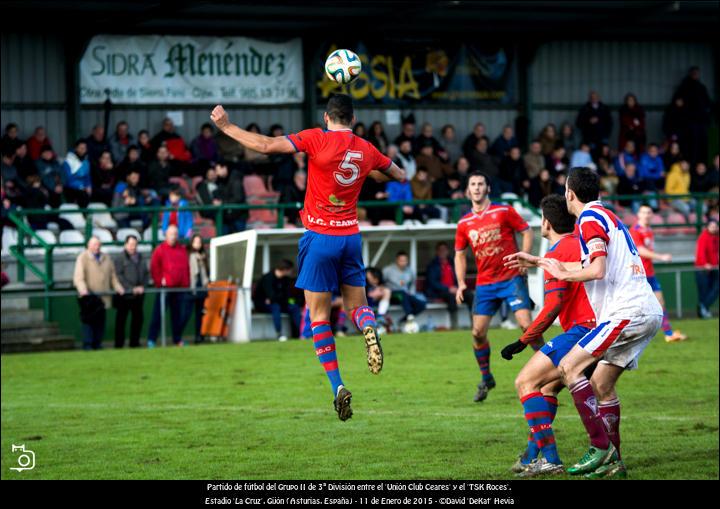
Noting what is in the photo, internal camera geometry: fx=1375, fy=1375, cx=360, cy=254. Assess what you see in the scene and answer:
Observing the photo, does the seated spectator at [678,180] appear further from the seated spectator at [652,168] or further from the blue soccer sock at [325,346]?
the blue soccer sock at [325,346]

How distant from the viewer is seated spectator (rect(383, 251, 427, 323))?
25.4 m

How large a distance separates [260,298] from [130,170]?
4242 millimetres

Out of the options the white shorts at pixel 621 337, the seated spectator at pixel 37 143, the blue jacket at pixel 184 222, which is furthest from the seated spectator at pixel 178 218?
the white shorts at pixel 621 337

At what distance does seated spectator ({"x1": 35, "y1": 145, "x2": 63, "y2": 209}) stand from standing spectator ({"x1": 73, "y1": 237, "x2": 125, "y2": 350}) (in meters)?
2.85

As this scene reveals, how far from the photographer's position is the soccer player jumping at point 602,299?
9.69 meters

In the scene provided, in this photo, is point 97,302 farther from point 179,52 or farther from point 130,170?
point 179,52

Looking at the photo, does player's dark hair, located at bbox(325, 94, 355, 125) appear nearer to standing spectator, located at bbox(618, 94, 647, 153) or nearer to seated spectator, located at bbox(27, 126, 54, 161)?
seated spectator, located at bbox(27, 126, 54, 161)

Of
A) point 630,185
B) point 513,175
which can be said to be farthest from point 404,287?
point 630,185

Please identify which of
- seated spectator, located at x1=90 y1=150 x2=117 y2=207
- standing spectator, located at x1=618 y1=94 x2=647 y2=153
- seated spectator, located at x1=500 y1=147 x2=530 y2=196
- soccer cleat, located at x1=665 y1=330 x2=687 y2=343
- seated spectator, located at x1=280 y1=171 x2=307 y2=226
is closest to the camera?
soccer cleat, located at x1=665 y1=330 x2=687 y2=343

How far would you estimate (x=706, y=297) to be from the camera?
28.1m

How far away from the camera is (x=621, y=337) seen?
10.2 metres

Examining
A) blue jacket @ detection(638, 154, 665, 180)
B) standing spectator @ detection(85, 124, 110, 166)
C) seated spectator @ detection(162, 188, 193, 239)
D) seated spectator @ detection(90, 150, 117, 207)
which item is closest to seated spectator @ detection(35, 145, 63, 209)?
seated spectator @ detection(90, 150, 117, 207)

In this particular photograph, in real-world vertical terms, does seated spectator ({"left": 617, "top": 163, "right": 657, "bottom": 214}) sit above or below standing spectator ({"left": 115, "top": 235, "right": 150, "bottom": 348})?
above

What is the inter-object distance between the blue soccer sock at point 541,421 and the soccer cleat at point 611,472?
314 millimetres
